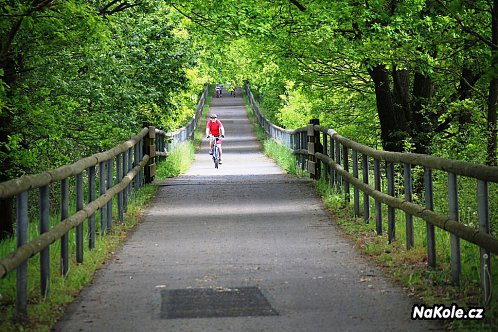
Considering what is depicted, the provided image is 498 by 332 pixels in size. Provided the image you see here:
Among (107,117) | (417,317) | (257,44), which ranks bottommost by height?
(417,317)

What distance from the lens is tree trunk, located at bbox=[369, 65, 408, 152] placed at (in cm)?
2042

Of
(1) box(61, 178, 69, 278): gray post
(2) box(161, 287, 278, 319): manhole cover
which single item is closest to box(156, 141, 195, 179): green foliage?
(1) box(61, 178, 69, 278): gray post

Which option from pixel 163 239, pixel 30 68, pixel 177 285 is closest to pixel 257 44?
pixel 30 68

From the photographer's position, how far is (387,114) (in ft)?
68.0

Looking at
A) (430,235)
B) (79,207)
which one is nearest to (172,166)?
(79,207)

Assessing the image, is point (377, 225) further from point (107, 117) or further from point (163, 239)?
point (107, 117)

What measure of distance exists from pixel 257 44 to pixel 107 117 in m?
4.16

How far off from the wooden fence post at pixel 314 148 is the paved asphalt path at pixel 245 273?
3018mm

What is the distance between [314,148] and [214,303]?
39.3ft

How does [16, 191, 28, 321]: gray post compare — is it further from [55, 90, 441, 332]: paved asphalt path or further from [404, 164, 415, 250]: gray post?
[404, 164, 415, 250]: gray post

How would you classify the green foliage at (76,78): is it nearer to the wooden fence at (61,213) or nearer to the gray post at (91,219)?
the wooden fence at (61,213)

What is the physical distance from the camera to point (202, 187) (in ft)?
61.7

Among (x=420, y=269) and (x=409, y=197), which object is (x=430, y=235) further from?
(x=409, y=197)

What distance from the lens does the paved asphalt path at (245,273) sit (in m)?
6.86
